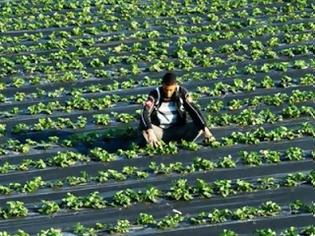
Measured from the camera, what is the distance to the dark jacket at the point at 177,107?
471 inches

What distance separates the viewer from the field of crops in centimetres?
1021

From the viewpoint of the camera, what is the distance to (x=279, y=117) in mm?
13133

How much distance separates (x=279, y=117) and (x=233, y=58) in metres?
3.44

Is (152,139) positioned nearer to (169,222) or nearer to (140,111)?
(140,111)

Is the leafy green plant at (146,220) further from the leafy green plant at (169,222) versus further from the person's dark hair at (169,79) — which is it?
the person's dark hair at (169,79)

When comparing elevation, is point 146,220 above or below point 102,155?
below

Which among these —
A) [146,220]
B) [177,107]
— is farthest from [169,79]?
[146,220]

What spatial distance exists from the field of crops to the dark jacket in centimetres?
41

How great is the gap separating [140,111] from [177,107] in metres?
1.51

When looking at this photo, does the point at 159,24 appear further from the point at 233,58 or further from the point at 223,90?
the point at 223,90

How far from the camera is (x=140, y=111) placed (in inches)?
537

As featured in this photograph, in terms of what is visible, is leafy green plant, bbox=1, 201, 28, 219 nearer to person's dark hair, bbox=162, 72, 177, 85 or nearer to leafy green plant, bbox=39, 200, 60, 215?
leafy green plant, bbox=39, 200, 60, 215

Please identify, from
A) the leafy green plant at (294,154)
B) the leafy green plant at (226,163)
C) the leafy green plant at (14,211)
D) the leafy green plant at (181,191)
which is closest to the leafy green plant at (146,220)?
the leafy green plant at (181,191)

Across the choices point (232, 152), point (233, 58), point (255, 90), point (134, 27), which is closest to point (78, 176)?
point (232, 152)
